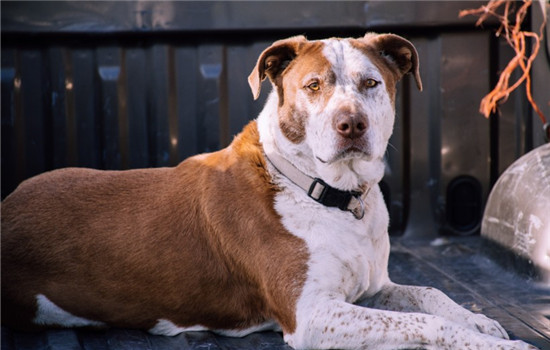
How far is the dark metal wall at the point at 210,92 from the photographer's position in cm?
448

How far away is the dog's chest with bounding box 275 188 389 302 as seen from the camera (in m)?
3.30

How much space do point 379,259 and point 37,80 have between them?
6.87 feet

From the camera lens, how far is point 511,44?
14.8 feet

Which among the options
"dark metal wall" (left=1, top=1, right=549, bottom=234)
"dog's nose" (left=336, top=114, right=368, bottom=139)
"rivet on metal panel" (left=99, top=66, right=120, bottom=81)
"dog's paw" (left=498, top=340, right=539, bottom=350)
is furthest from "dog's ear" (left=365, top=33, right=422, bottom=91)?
"rivet on metal panel" (left=99, top=66, right=120, bottom=81)

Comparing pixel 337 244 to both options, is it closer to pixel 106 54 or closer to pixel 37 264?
pixel 37 264

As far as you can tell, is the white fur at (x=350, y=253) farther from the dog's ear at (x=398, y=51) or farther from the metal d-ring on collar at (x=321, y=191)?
the dog's ear at (x=398, y=51)

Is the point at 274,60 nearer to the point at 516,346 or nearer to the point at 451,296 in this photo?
the point at 451,296

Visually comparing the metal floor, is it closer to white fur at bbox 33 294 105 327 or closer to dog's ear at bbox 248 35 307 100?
white fur at bbox 33 294 105 327

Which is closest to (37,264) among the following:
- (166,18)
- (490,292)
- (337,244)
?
(337,244)

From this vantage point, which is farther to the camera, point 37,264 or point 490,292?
point 490,292

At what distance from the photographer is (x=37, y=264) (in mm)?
3529

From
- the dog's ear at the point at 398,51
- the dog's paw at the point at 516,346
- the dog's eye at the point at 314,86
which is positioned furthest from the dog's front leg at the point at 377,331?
the dog's ear at the point at 398,51

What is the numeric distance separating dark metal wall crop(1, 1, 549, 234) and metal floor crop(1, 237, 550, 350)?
0.36 m

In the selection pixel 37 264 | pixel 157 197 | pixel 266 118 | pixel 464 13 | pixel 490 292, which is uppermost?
pixel 464 13
